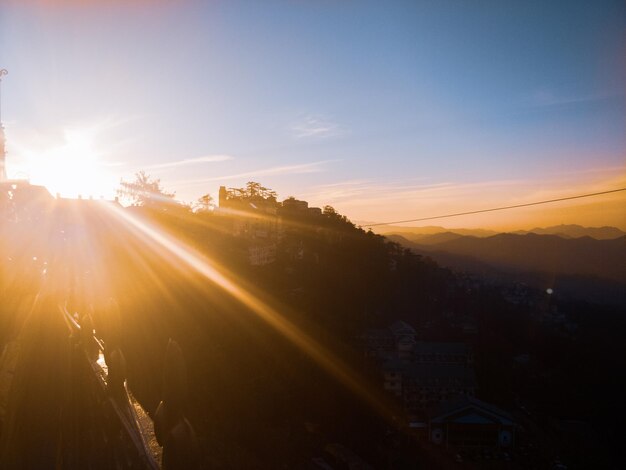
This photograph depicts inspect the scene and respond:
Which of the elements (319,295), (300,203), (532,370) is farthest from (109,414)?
(300,203)

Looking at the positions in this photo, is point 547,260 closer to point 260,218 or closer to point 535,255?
point 535,255

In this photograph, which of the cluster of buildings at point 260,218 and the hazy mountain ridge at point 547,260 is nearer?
the cluster of buildings at point 260,218

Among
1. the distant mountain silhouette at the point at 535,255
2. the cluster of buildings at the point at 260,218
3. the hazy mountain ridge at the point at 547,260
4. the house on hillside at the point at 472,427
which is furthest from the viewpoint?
the distant mountain silhouette at the point at 535,255

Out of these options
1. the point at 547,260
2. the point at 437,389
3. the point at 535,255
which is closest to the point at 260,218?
the point at 437,389

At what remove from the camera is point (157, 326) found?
40.6 feet

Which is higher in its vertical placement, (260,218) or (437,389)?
(260,218)

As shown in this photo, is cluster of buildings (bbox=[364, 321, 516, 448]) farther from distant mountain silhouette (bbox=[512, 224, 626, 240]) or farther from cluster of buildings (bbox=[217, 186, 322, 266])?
distant mountain silhouette (bbox=[512, 224, 626, 240])

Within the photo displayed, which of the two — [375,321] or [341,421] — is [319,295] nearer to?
[375,321]

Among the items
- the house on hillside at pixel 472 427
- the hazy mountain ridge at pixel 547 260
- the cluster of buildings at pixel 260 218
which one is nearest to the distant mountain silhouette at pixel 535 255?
the hazy mountain ridge at pixel 547 260

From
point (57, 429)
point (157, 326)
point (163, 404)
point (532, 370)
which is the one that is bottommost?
point (532, 370)

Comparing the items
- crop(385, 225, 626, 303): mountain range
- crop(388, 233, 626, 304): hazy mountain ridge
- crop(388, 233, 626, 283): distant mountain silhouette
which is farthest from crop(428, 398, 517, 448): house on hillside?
crop(388, 233, 626, 283): distant mountain silhouette

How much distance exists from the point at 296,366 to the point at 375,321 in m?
14.1

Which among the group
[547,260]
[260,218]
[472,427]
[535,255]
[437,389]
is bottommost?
[437,389]

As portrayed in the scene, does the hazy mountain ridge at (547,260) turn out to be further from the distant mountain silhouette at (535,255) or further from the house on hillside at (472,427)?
the house on hillside at (472,427)
